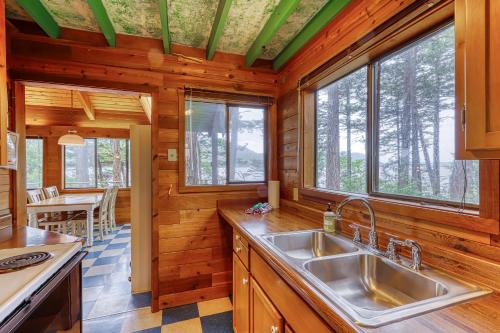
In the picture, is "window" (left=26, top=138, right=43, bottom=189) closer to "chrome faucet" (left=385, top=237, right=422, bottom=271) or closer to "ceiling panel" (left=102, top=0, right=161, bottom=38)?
"ceiling panel" (left=102, top=0, right=161, bottom=38)

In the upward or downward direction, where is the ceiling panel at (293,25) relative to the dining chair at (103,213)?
upward

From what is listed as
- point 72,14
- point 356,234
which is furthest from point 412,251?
point 72,14

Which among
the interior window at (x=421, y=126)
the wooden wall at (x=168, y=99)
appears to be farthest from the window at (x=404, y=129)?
the wooden wall at (x=168, y=99)

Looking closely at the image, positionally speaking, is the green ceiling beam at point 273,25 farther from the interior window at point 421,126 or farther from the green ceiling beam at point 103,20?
the green ceiling beam at point 103,20

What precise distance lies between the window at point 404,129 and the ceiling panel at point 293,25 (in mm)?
541

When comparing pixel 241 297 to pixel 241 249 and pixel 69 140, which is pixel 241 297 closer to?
pixel 241 249

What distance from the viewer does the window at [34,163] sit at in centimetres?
497

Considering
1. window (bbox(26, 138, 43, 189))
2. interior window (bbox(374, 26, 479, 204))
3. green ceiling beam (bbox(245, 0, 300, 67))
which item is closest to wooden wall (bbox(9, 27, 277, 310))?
green ceiling beam (bbox(245, 0, 300, 67))

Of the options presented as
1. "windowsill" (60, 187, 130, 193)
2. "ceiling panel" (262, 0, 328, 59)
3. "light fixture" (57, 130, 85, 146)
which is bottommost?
"windowsill" (60, 187, 130, 193)

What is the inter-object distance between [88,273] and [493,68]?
3.70 meters

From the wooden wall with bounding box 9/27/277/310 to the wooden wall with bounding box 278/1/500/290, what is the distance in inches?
18.9

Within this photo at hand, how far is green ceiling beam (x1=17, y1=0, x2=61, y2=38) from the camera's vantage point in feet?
5.08

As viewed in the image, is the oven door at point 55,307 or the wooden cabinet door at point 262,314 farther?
the wooden cabinet door at point 262,314

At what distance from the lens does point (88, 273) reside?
279 centimetres
